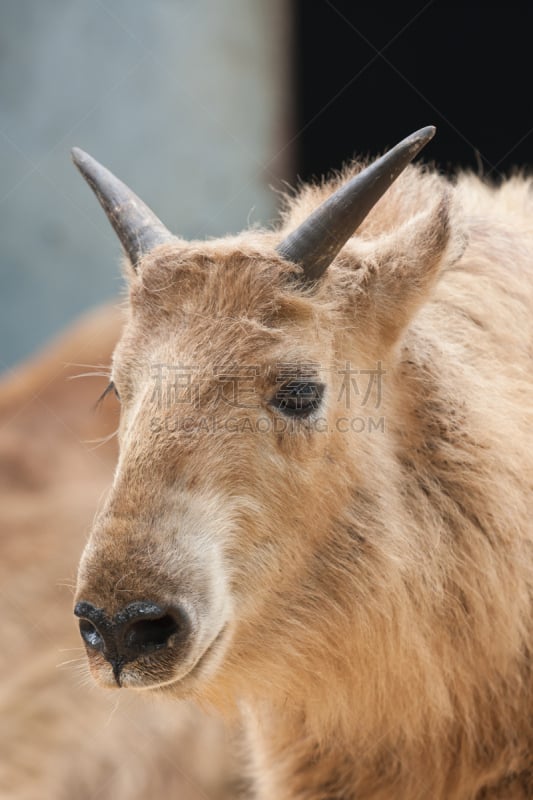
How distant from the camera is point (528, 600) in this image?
9.54 feet

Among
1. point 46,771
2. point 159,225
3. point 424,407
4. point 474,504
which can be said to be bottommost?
point 46,771

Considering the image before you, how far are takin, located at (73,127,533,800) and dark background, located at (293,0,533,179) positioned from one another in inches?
196

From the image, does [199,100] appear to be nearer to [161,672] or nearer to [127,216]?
[127,216]

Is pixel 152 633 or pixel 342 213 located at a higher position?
pixel 342 213

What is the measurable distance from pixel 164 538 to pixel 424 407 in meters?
0.89

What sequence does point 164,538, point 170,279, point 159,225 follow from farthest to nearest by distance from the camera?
point 159,225, point 170,279, point 164,538

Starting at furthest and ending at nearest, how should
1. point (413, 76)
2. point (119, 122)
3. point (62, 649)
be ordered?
point (119, 122)
point (413, 76)
point (62, 649)

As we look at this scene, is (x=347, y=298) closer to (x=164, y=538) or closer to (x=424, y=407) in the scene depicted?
(x=424, y=407)

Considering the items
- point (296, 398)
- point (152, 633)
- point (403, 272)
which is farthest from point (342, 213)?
point (152, 633)

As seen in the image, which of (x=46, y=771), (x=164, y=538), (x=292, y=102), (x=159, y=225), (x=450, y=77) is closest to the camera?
(x=164, y=538)

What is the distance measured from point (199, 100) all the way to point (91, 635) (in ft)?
20.6

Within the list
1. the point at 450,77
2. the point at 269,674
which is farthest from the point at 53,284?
the point at 269,674

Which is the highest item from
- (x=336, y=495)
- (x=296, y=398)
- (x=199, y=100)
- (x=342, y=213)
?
(x=199, y=100)

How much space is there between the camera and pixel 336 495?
2693 mm
